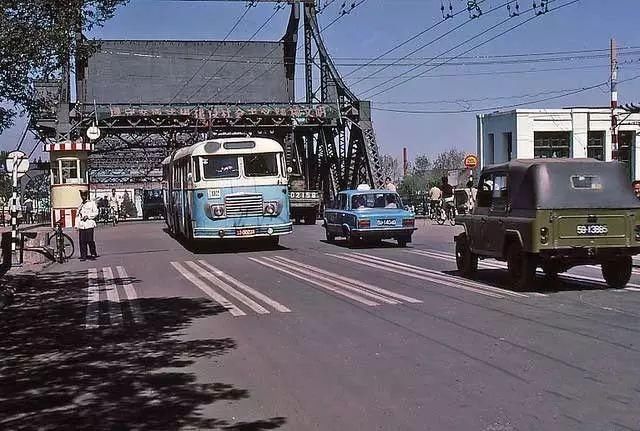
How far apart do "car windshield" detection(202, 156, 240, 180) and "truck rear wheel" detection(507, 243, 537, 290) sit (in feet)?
36.1

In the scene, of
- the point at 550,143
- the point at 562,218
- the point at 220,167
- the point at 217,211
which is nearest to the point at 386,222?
the point at 217,211

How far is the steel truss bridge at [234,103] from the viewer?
1948 inches

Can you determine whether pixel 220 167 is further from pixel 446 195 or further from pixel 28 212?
pixel 28 212

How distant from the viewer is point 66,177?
41500 mm

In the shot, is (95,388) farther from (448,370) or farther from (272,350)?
(448,370)

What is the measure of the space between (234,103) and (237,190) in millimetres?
28556

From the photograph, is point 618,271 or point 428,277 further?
point 428,277

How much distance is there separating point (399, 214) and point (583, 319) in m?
12.9

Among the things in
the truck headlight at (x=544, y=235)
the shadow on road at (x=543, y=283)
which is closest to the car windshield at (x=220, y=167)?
the shadow on road at (x=543, y=283)

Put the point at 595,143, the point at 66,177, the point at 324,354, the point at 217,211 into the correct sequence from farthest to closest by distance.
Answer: the point at 595,143, the point at 66,177, the point at 217,211, the point at 324,354

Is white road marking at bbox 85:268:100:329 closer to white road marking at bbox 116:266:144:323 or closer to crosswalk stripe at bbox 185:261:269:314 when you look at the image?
white road marking at bbox 116:266:144:323

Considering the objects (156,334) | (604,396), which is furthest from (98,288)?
(604,396)

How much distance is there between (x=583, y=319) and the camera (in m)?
10.9

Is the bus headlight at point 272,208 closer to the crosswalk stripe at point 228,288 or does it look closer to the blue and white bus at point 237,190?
the blue and white bus at point 237,190
